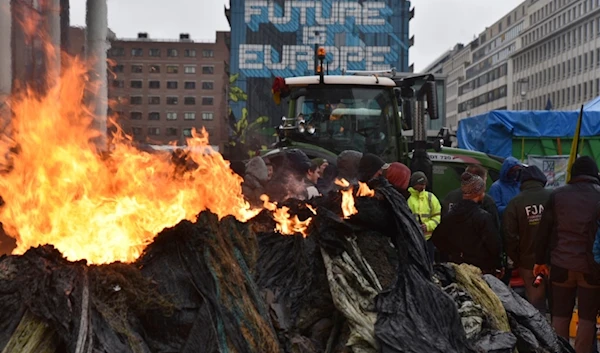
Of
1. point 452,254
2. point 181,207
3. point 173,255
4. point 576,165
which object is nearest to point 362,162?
point 452,254

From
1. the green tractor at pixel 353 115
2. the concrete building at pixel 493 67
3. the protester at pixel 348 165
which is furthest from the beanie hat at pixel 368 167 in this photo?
the concrete building at pixel 493 67

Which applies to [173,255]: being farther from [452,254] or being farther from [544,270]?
[544,270]

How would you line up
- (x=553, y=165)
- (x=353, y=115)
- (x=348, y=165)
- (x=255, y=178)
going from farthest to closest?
(x=553, y=165), (x=353, y=115), (x=348, y=165), (x=255, y=178)

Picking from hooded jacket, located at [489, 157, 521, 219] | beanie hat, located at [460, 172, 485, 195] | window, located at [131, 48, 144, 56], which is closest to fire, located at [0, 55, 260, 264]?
beanie hat, located at [460, 172, 485, 195]

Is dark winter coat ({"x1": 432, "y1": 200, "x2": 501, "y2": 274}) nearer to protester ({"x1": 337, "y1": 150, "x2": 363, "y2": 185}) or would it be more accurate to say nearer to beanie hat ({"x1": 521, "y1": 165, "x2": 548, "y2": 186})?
beanie hat ({"x1": 521, "y1": 165, "x2": 548, "y2": 186})

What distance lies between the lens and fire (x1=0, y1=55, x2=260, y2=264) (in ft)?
13.2

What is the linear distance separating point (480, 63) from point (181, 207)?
114587 millimetres

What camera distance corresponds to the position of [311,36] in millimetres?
53500

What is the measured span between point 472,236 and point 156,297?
3674mm

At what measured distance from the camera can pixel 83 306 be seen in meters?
3.19

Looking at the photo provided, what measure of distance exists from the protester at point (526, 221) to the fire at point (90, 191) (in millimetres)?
3083

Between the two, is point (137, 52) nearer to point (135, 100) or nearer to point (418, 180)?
point (135, 100)

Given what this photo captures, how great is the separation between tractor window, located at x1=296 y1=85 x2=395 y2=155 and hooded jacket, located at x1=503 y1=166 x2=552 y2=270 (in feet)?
10.8

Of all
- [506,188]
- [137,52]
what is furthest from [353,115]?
[137,52]
